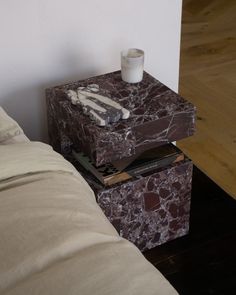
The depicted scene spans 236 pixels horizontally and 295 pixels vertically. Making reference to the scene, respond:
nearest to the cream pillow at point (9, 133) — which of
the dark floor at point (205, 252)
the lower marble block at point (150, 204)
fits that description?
the lower marble block at point (150, 204)

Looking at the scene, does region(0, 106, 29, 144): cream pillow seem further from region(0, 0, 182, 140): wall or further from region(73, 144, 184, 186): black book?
region(0, 0, 182, 140): wall

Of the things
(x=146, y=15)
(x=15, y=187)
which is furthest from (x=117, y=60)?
(x=15, y=187)

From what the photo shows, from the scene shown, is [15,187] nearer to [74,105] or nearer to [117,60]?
[74,105]

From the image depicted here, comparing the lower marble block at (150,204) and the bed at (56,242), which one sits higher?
the bed at (56,242)

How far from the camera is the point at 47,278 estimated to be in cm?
84

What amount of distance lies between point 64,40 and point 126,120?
42 centimetres

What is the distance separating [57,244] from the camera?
91 cm

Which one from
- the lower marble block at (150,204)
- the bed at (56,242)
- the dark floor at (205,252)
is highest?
the bed at (56,242)

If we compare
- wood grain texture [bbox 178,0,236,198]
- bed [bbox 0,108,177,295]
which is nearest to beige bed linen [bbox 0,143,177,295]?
bed [bbox 0,108,177,295]

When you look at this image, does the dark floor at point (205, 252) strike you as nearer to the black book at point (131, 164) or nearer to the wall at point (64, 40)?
the black book at point (131, 164)

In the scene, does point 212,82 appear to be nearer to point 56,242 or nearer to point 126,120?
point 126,120

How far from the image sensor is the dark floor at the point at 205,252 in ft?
5.10

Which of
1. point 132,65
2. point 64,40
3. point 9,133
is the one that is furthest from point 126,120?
point 64,40

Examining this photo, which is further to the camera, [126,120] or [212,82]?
[212,82]
